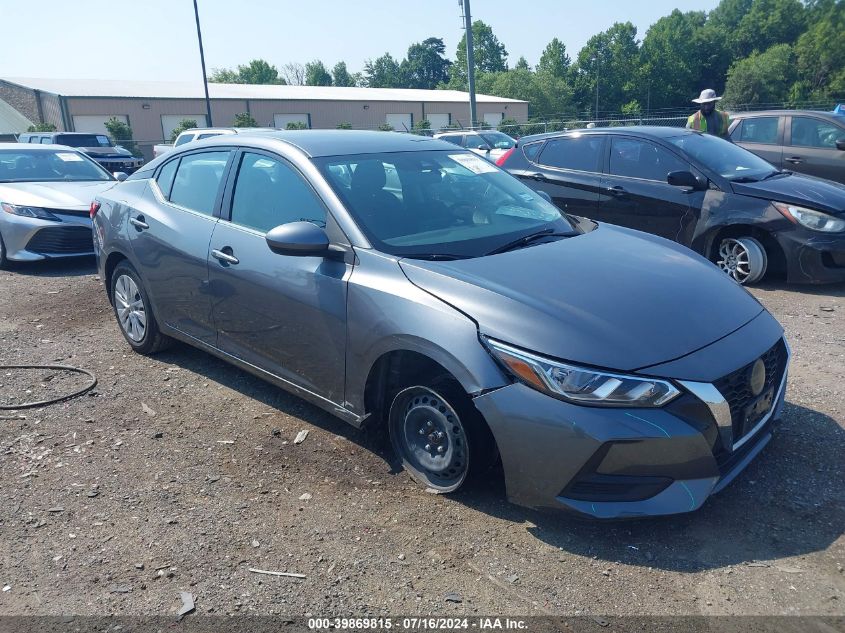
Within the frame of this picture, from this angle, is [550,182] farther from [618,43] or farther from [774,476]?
[618,43]

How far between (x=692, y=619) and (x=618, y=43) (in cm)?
9354

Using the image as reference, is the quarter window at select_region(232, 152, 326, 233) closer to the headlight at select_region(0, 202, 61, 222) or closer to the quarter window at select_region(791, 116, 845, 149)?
the headlight at select_region(0, 202, 61, 222)

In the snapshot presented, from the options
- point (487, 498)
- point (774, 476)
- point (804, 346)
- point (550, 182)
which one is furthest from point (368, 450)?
point (550, 182)

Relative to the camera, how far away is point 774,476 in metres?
3.39

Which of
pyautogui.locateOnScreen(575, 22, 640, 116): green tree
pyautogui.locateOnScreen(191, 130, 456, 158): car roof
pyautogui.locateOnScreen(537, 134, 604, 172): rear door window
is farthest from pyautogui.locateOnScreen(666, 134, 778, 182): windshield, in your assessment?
pyautogui.locateOnScreen(575, 22, 640, 116): green tree

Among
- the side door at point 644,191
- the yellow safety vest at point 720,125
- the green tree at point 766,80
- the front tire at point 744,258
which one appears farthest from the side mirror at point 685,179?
the green tree at point 766,80

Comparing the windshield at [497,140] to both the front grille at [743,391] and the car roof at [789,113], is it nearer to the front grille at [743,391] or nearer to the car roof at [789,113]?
the car roof at [789,113]

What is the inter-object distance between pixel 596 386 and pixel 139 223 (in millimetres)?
3697

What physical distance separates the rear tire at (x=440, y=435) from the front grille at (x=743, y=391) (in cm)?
103

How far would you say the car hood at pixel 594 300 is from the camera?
2.86 meters

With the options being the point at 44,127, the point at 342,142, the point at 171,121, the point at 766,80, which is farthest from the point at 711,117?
the point at 766,80

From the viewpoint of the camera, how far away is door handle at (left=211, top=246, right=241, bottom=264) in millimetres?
4121

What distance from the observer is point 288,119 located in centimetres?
4825

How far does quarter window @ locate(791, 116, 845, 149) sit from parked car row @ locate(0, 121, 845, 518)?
7.32 metres
